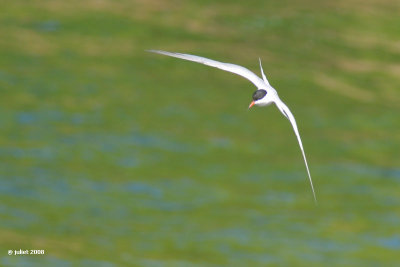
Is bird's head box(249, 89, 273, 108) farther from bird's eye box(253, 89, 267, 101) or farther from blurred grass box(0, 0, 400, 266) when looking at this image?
blurred grass box(0, 0, 400, 266)

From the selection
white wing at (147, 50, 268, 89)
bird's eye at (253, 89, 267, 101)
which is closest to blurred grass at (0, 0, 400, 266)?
bird's eye at (253, 89, 267, 101)

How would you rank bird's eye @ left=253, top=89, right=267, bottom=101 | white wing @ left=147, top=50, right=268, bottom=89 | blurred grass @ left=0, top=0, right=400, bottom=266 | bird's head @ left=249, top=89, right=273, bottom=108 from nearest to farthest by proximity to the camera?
1. white wing @ left=147, top=50, right=268, bottom=89
2. bird's head @ left=249, top=89, right=273, bottom=108
3. bird's eye @ left=253, top=89, right=267, bottom=101
4. blurred grass @ left=0, top=0, right=400, bottom=266

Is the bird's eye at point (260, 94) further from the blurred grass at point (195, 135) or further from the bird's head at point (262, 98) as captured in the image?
the blurred grass at point (195, 135)

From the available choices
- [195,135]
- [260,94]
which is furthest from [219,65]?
[195,135]

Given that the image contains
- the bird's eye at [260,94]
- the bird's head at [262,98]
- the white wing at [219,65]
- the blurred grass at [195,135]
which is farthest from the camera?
the blurred grass at [195,135]

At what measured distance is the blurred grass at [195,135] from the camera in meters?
31.0

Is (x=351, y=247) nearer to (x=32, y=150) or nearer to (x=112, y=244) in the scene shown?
(x=112, y=244)

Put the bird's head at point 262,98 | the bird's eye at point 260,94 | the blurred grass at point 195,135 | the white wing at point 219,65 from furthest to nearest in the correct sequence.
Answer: the blurred grass at point 195,135 → the bird's eye at point 260,94 → the bird's head at point 262,98 → the white wing at point 219,65

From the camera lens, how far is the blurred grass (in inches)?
1220

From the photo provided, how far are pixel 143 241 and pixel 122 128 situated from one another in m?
9.47

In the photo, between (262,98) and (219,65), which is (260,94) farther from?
(219,65)

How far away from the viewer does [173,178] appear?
34969mm

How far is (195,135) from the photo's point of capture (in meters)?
38.6

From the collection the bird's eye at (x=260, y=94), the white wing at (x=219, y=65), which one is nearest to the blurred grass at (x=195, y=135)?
the bird's eye at (x=260, y=94)
